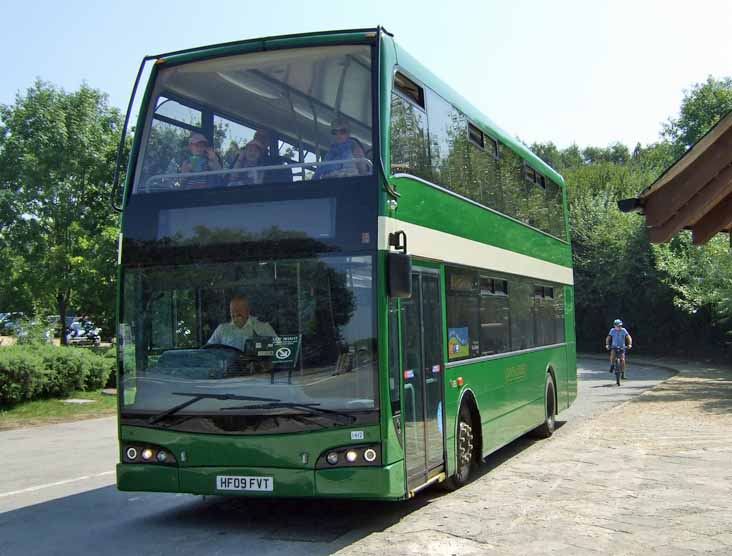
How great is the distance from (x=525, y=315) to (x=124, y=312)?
7020 mm

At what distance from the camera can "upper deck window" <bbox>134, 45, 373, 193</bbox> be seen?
862 cm

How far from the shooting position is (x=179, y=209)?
857 cm

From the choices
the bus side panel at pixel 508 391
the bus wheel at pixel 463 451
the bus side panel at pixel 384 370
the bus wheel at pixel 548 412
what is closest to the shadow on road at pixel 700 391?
the bus wheel at pixel 548 412

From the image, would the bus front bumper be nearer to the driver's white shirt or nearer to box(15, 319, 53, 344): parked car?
the driver's white shirt

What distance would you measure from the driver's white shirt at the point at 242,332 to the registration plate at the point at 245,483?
44.3 inches

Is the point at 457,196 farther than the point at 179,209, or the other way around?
the point at 457,196

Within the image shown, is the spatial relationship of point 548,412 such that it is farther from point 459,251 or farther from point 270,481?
point 270,481

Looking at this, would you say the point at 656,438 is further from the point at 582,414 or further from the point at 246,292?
the point at 246,292

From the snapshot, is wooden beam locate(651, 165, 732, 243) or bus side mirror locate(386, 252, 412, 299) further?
wooden beam locate(651, 165, 732, 243)

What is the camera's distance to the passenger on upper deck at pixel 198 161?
873 centimetres

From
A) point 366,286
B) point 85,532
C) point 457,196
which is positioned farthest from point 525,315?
point 85,532

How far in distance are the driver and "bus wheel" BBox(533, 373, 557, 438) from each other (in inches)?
318

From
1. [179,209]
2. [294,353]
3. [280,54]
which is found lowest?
[294,353]

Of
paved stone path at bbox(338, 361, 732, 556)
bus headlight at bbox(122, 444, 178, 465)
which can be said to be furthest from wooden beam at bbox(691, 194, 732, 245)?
bus headlight at bbox(122, 444, 178, 465)
